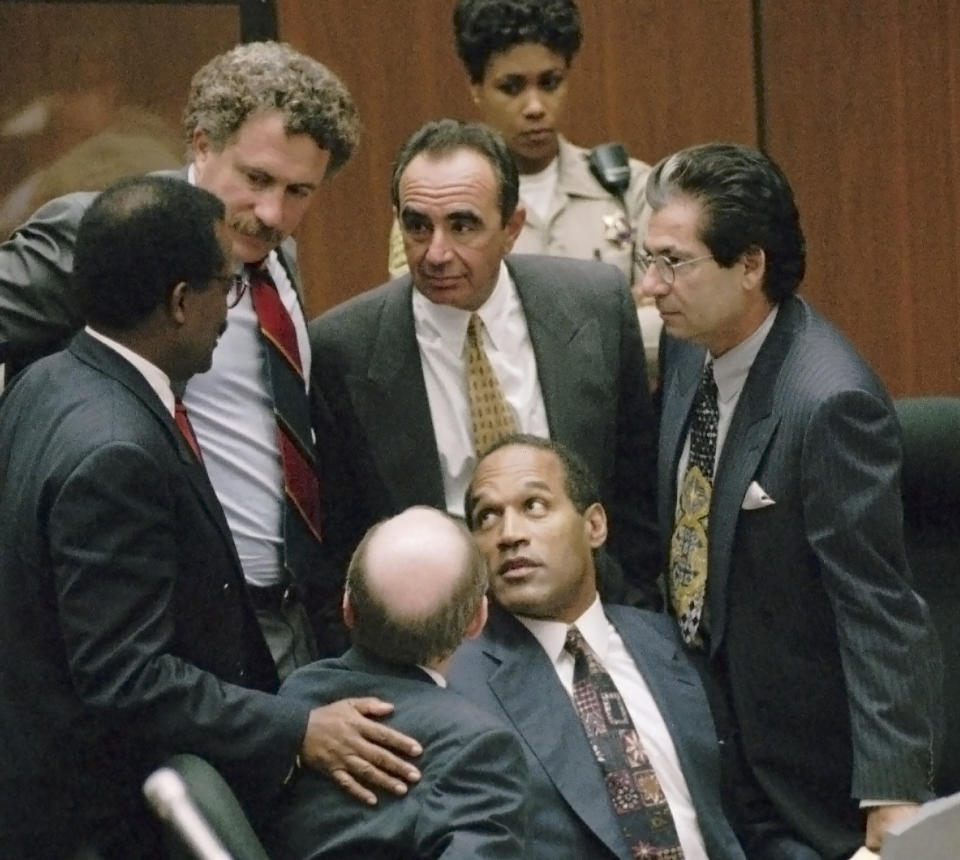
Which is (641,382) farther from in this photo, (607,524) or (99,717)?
(99,717)

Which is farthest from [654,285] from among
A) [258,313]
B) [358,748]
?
[358,748]

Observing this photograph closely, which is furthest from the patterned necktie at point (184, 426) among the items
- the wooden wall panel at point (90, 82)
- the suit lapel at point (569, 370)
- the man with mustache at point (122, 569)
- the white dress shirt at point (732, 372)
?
the wooden wall panel at point (90, 82)

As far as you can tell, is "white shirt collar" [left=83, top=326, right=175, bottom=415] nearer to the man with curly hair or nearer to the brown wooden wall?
the man with curly hair

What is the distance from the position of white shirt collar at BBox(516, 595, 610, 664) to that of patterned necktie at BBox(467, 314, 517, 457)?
32 centimetres

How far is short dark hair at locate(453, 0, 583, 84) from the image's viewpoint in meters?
3.41

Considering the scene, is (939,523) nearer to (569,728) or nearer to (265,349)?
(569,728)

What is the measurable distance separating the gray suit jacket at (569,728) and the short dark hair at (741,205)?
57 cm

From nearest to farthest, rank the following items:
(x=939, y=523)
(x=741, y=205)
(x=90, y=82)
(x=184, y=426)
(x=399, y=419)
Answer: (x=184, y=426) → (x=741, y=205) → (x=399, y=419) → (x=939, y=523) → (x=90, y=82)

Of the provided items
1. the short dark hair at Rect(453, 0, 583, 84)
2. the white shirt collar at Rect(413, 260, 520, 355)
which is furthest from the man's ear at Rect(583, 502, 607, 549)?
the short dark hair at Rect(453, 0, 583, 84)

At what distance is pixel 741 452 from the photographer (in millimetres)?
2693

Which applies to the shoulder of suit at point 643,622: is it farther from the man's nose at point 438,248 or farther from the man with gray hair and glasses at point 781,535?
the man's nose at point 438,248

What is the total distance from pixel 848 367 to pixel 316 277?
2.02 metres

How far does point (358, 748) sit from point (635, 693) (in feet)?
2.33

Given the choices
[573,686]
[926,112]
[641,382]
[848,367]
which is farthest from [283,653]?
[926,112]
